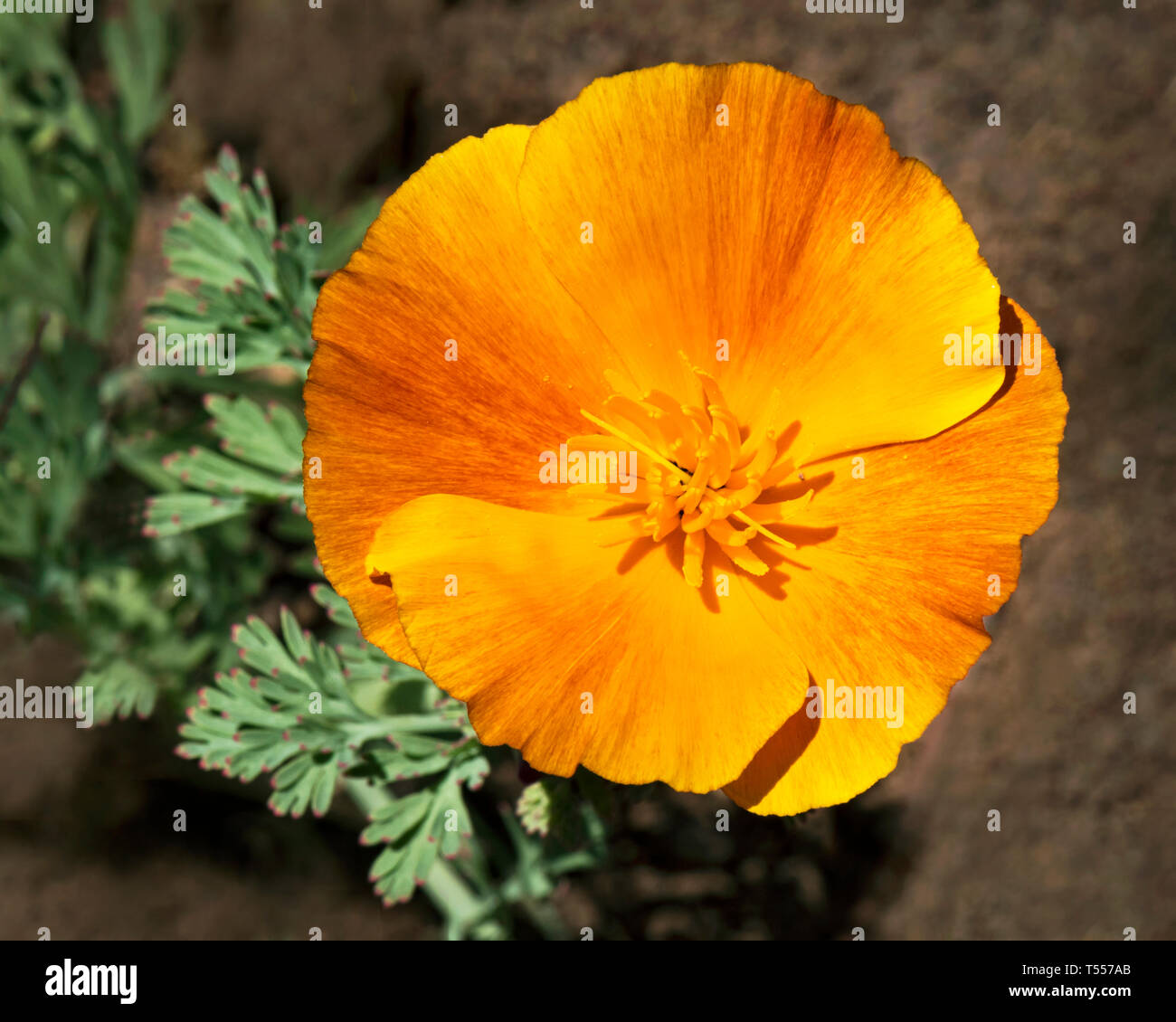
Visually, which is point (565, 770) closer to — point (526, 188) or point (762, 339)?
point (762, 339)

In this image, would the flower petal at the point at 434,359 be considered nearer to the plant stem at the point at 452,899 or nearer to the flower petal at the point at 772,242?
the flower petal at the point at 772,242

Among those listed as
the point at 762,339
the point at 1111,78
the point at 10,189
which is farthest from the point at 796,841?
the point at 10,189

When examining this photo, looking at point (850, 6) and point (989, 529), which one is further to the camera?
point (850, 6)

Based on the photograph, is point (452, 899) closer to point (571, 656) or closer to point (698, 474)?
point (571, 656)

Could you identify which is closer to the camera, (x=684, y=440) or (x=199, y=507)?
(x=684, y=440)

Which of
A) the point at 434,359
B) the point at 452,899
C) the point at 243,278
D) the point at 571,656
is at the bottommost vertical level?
the point at 452,899

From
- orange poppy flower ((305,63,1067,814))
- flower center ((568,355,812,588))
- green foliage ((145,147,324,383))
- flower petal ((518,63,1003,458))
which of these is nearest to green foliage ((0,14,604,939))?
green foliage ((145,147,324,383))

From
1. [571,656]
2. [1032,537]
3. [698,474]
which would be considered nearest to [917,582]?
[698,474]

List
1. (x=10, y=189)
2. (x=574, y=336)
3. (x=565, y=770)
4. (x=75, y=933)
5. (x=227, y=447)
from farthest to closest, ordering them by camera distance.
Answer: (x=75, y=933) → (x=10, y=189) → (x=227, y=447) → (x=574, y=336) → (x=565, y=770)
